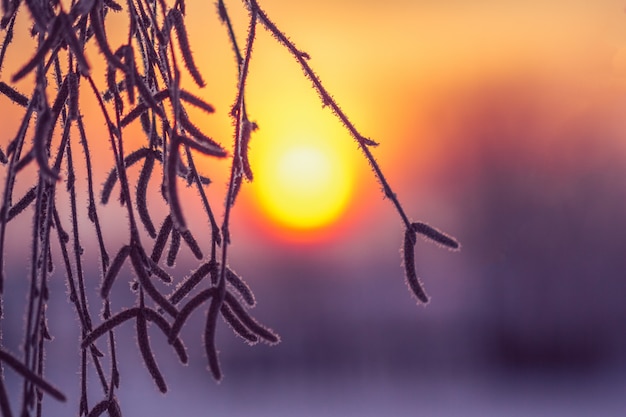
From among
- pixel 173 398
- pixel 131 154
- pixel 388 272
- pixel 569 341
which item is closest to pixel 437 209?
pixel 388 272

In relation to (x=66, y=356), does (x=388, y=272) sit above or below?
above

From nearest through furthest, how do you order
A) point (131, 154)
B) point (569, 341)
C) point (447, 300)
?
point (131, 154) → point (569, 341) → point (447, 300)

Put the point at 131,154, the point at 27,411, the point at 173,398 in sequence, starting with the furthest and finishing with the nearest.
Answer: the point at 173,398 → the point at 131,154 → the point at 27,411

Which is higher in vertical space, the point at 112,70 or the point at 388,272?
the point at 388,272

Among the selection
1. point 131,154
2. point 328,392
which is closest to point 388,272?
point 328,392

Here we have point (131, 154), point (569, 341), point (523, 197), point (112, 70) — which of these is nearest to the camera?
point (112, 70)

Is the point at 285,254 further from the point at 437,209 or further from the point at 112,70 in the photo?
the point at 112,70

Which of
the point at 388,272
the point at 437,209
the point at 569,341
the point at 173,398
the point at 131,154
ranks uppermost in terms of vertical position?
the point at 437,209

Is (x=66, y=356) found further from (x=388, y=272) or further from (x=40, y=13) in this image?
(x=40, y=13)

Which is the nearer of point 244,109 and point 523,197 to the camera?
point 244,109
